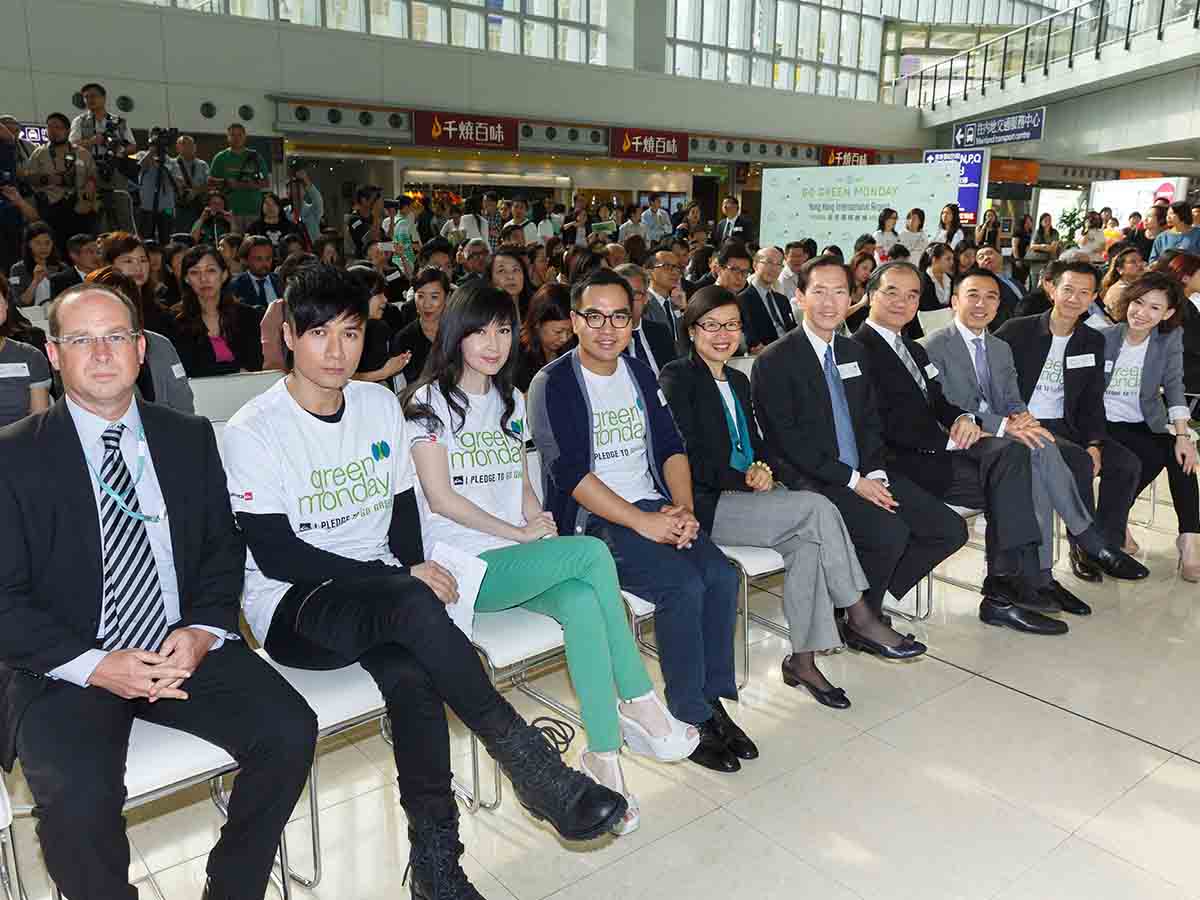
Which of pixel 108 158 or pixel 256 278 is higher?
pixel 108 158

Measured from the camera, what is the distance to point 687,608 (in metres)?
2.60

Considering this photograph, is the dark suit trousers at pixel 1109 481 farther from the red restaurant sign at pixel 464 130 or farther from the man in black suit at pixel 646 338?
the red restaurant sign at pixel 464 130

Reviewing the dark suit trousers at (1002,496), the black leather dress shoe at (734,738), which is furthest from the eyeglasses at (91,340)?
the dark suit trousers at (1002,496)

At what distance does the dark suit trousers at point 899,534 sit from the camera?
3.19m

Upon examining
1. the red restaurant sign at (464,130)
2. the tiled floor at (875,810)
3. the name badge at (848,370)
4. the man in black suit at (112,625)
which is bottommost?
the tiled floor at (875,810)

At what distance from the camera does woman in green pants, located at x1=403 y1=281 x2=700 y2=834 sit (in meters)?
2.32

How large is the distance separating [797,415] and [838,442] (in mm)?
214

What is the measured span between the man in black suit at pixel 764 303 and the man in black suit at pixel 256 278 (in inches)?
124

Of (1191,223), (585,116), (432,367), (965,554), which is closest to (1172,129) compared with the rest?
(1191,223)

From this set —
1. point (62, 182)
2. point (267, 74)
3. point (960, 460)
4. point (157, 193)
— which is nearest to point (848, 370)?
point (960, 460)

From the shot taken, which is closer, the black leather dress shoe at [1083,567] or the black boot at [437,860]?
the black boot at [437,860]

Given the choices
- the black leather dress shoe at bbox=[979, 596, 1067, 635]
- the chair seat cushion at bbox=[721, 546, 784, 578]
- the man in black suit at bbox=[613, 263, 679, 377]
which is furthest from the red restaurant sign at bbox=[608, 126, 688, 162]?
the chair seat cushion at bbox=[721, 546, 784, 578]

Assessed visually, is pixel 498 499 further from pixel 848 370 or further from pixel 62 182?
pixel 62 182

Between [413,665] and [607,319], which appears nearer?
[413,665]
